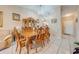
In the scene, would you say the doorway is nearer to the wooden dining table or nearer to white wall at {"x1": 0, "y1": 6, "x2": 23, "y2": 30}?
the wooden dining table

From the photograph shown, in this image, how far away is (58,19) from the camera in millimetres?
2682

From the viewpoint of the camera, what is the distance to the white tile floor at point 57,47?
105 inches

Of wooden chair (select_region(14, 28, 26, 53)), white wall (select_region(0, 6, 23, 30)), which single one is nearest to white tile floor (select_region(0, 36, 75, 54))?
wooden chair (select_region(14, 28, 26, 53))

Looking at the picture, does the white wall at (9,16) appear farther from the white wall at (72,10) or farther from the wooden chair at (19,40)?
the white wall at (72,10)

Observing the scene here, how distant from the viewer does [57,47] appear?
269 cm

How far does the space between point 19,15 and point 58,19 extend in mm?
629

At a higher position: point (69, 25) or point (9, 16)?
point (9, 16)

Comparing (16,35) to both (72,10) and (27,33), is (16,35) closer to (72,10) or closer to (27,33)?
(27,33)

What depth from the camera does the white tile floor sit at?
8.74 feet

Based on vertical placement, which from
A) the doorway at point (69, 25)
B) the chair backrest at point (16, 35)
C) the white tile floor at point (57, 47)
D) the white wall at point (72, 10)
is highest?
the white wall at point (72, 10)

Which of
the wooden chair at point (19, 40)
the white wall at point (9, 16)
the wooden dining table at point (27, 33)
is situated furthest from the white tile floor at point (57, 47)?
the white wall at point (9, 16)

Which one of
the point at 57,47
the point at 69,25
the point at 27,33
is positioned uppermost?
the point at 69,25

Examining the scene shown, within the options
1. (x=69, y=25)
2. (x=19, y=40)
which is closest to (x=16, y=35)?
(x=19, y=40)
